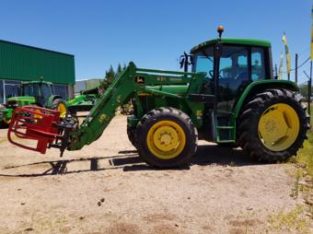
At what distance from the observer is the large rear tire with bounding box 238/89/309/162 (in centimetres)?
802

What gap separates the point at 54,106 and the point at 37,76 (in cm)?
1789

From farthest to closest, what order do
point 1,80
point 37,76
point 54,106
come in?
point 37,76
point 1,80
point 54,106

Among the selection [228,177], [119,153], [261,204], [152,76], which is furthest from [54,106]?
[261,204]

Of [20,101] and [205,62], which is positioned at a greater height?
[205,62]

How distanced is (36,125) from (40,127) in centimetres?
8

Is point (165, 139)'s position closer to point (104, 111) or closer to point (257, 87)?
point (104, 111)

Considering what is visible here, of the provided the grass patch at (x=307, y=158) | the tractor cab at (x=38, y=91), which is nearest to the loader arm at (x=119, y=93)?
the grass patch at (x=307, y=158)

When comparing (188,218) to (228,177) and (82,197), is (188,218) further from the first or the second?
(228,177)

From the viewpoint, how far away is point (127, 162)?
8.61 meters

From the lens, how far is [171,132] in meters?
7.74

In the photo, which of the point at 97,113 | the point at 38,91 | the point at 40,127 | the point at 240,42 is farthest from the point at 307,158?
the point at 38,91

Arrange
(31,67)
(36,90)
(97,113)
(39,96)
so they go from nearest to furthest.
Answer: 1. (97,113)
2. (39,96)
3. (36,90)
4. (31,67)

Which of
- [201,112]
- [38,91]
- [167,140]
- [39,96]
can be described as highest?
[38,91]

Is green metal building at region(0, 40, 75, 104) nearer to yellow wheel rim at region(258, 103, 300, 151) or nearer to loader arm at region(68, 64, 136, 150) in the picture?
loader arm at region(68, 64, 136, 150)
